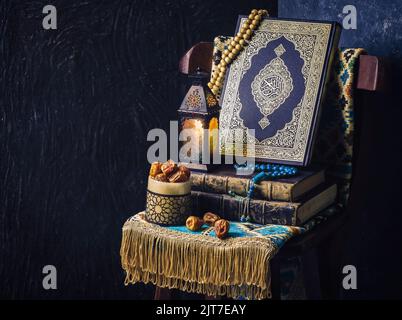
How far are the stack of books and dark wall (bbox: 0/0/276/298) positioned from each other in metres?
0.57

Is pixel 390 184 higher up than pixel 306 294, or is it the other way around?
pixel 390 184

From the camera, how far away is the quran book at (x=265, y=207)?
2041 mm

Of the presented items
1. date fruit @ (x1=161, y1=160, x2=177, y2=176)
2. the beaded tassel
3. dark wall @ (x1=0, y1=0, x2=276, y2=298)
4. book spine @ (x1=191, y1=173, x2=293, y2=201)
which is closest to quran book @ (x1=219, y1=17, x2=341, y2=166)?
the beaded tassel

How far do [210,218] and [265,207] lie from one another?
15 centimetres

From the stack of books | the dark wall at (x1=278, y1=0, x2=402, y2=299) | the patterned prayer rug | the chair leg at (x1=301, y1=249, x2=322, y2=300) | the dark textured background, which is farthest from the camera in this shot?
the dark textured background

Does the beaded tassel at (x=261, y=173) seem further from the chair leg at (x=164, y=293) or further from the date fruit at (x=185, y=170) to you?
the chair leg at (x=164, y=293)

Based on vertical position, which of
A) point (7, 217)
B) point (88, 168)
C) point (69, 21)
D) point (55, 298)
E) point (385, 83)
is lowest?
point (55, 298)

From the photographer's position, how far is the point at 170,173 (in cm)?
205

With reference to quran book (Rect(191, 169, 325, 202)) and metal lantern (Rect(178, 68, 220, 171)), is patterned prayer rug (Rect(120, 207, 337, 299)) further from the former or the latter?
metal lantern (Rect(178, 68, 220, 171))

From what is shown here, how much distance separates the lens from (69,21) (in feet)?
8.32

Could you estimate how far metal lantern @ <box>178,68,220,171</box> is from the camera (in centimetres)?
212

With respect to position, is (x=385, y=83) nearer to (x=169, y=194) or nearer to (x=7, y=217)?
(x=169, y=194)

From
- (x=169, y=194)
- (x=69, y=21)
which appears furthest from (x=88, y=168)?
(x=169, y=194)

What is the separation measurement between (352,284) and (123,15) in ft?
3.73
